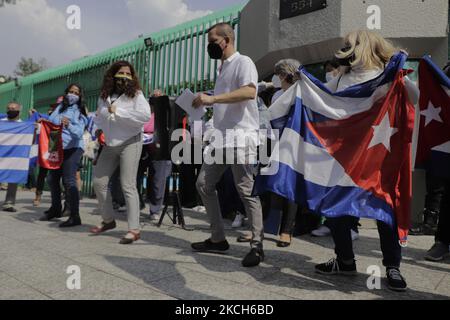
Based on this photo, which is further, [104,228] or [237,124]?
[104,228]

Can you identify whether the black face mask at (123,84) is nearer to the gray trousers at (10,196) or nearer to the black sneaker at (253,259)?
the black sneaker at (253,259)

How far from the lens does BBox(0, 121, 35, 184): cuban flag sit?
23.6ft

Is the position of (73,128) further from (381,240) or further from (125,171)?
(381,240)

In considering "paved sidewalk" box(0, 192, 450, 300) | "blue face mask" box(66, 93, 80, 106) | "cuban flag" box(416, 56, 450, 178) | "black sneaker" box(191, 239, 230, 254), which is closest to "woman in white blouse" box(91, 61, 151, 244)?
"paved sidewalk" box(0, 192, 450, 300)

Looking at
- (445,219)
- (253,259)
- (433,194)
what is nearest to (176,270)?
(253,259)

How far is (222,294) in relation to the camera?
2.67 meters

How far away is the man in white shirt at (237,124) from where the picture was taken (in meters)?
3.40

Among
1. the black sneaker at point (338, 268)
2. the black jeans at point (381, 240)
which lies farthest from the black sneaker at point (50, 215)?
the black jeans at point (381, 240)

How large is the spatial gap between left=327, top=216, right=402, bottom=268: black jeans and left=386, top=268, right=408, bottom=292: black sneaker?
60mm

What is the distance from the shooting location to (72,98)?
218 inches

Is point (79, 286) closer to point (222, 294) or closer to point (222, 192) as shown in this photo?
point (222, 294)

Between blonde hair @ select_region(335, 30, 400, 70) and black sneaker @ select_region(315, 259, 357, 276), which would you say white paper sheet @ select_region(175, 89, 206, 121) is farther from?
black sneaker @ select_region(315, 259, 357, 276)

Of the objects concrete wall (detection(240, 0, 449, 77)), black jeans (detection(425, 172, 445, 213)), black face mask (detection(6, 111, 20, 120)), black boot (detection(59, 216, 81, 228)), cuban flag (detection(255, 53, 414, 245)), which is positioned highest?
concrete wall (detection(240, 0, 449, 77))

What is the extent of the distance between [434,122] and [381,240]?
1.36m
